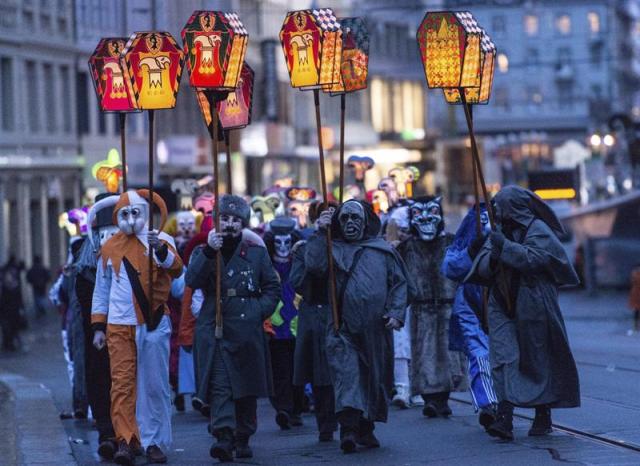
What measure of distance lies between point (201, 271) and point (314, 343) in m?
1.40

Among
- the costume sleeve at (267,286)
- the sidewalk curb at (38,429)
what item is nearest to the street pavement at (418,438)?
the sidewalk curb at (38,429)

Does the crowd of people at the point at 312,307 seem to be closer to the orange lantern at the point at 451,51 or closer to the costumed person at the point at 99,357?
the costumed person at the point at 99,357

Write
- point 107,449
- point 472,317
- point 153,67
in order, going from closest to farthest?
point 107,449
point 472,317
point 153,67

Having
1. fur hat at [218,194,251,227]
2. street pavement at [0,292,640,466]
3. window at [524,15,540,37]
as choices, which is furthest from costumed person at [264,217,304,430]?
window at [524,15,540,37]

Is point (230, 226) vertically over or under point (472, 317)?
over

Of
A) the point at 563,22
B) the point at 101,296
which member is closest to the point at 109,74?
the point at 101,296

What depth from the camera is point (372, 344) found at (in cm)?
1361

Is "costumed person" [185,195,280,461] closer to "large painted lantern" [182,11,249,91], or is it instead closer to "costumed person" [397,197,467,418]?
"large painted lantern" [182,11,249,91]

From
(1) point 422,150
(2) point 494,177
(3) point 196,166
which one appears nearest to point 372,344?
(3) point 196,166

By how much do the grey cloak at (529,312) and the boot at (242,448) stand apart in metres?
1.76

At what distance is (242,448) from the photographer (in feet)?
44.7

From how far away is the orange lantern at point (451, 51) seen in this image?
15312 mm

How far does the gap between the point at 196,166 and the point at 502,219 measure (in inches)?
1963

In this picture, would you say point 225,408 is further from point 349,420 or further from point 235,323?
point 349,420
